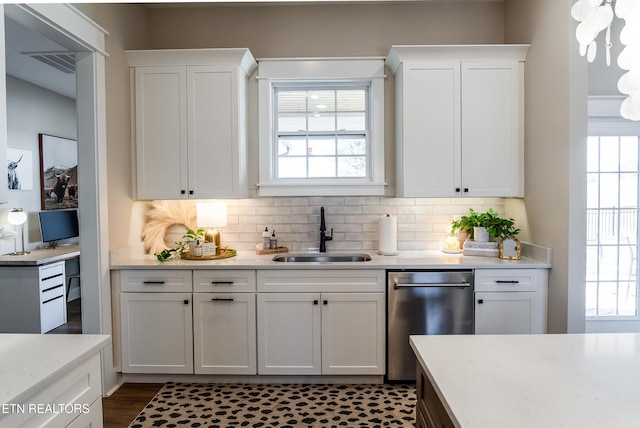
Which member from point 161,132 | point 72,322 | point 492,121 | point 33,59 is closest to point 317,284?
point 161,132

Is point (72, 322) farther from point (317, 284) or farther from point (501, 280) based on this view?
point (501, 280)

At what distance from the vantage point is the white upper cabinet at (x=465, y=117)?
10.7 ft

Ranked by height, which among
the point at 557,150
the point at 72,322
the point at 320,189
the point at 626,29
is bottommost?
the point at 72,322

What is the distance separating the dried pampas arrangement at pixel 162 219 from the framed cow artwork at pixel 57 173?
2592mm

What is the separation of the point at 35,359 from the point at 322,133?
2.80 meters

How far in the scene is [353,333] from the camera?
304 centimetres

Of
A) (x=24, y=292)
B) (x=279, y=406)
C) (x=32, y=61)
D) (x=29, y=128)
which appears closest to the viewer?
(x=279, y=406)

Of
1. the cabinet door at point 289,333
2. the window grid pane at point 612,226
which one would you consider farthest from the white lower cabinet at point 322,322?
the window grid pane at point 612,226

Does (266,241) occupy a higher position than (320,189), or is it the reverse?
(320,189)

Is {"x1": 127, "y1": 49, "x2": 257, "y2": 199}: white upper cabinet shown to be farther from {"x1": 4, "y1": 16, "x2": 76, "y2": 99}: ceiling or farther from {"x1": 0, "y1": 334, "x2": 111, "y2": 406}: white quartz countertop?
→ {"x1": 0, "y1": 334, "x2": 111, "y2": 406}: white quartz countertop

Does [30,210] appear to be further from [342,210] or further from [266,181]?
[342,210]

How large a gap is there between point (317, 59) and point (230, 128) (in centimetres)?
94

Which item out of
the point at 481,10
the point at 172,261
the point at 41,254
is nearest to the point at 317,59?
the point at 481,10

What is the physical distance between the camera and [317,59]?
346cm
